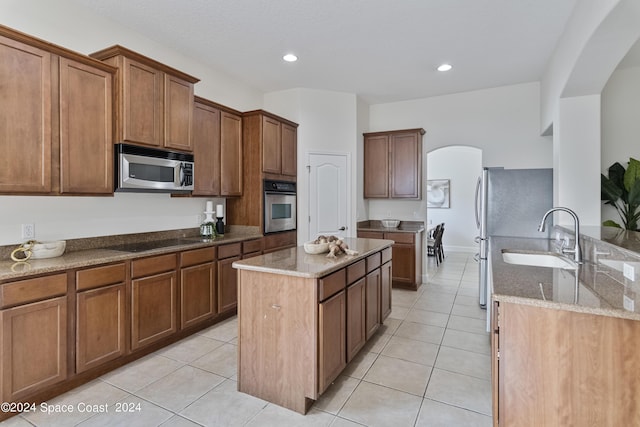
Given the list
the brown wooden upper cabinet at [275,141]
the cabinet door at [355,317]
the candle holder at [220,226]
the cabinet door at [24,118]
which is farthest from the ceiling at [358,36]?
the cabinet door at [355,317]

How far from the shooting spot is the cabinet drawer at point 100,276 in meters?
2.24

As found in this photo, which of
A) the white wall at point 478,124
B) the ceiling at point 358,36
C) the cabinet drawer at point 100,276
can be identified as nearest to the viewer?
the cabinet drawer at point 100,276

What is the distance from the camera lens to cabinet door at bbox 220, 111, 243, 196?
3855 millimetres

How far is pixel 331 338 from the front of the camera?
214 centimetres

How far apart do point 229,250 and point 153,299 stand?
0.94 m

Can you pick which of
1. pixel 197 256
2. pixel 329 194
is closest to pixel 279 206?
pixel 329 194

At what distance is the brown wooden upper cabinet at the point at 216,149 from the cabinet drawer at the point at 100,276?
1.24 metres

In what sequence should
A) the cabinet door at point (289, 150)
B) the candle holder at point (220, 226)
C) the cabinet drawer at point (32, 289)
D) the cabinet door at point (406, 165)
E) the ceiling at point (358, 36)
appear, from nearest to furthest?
1. the cabinet drawer at point (32, 289)
2. the ceiling at point (358, 36)
3. the candle holder at point (220, 226)
4. the cabinet door at point (289, 150)
5. the cabinet door at point (406, 165)

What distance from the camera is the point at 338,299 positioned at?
2.22m

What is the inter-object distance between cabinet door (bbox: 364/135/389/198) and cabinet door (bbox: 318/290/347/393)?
3.26 metres

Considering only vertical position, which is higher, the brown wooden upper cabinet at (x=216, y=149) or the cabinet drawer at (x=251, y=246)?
the brown wooden upper cabinet at (x=216, y=149)

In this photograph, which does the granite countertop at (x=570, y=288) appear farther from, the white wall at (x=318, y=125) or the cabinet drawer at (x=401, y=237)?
the white wall at (x=318, y=125)

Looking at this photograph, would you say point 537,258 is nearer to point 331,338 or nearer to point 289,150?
point 331,338

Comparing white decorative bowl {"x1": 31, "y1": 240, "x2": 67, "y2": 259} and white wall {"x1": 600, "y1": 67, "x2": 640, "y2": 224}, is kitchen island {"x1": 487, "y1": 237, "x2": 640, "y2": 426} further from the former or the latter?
white wall {"x1": 600, "y1": 67, "x2": 640, "y2": 224}
